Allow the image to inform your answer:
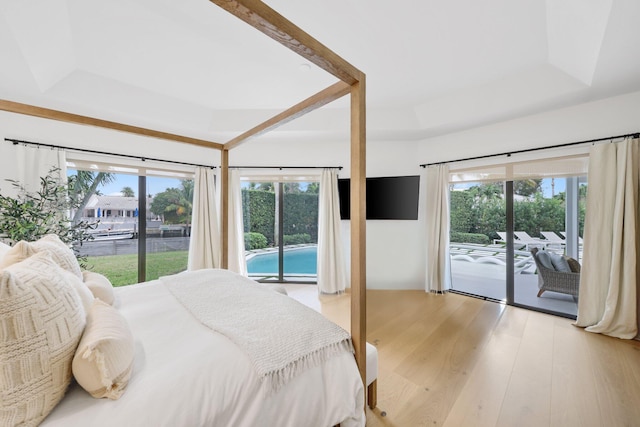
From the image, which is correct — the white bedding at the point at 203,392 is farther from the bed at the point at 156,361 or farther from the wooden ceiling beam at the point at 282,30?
the wooden ceiling beam at the point at 282,30

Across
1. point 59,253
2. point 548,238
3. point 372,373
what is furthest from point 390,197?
point 59,253

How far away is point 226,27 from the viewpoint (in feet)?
6.41

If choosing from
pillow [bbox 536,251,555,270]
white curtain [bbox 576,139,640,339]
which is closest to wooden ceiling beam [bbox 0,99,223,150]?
white curtain [bbox 576,139,640,339]

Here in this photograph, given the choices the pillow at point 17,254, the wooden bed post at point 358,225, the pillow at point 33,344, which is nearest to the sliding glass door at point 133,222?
the pillow at point 17,254

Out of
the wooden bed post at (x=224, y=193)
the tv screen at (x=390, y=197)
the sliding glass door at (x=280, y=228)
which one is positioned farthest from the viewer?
the sliding glass door at (x=280, y=228)

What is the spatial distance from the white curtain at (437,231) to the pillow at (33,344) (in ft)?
12.9

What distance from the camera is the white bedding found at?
2.66ft

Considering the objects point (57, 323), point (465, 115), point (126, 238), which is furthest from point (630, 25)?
point (126, 238)

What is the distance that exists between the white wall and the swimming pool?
0.77 meters

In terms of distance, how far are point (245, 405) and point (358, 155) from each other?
1.22 m

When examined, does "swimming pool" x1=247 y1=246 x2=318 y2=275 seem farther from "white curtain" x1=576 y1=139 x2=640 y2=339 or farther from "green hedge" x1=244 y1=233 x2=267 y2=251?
"white curtain" x1=576 y1=139 x2=640 y2=339

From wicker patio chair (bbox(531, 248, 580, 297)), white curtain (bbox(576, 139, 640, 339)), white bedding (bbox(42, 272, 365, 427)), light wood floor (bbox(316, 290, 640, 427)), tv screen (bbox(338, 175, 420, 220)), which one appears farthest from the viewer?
tv screen (bbox(338, 175, 420, 220))

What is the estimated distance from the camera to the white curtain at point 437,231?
147 inches

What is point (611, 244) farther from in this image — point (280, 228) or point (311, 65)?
point (280, 228)
